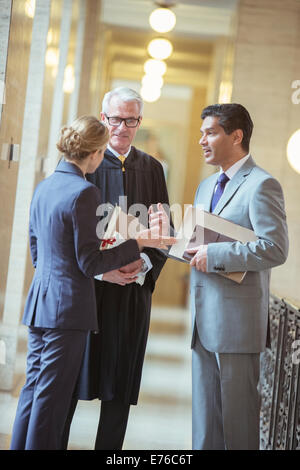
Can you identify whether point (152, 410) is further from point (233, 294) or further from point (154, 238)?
point (154, 238)

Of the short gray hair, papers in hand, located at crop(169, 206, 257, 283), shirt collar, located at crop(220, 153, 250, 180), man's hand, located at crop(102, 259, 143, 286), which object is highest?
the short gray hair

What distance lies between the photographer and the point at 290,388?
3932 millimetres

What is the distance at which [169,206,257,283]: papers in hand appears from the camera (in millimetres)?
3166

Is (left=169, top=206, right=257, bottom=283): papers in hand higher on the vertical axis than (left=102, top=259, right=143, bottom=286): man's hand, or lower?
higher

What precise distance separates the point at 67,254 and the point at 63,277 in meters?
0.11

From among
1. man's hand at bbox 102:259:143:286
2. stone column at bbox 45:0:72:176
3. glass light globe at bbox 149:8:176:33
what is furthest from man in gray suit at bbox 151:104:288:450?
glass light globe at bbox 149:8:176:33

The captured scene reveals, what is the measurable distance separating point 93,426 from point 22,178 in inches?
86.9

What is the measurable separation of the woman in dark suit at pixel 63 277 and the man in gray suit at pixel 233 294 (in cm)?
50

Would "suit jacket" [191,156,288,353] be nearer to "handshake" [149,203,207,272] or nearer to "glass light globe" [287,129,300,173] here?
"handshake" [149,203,207,272]

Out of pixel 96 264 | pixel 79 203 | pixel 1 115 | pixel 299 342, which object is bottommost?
pixel 299 342

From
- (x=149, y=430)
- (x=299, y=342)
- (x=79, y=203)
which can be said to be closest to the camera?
(x=79, y=203)

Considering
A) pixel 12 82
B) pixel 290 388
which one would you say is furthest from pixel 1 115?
pixel 290 388

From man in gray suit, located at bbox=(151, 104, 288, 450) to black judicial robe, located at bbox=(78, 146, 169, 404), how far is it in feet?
1.09
